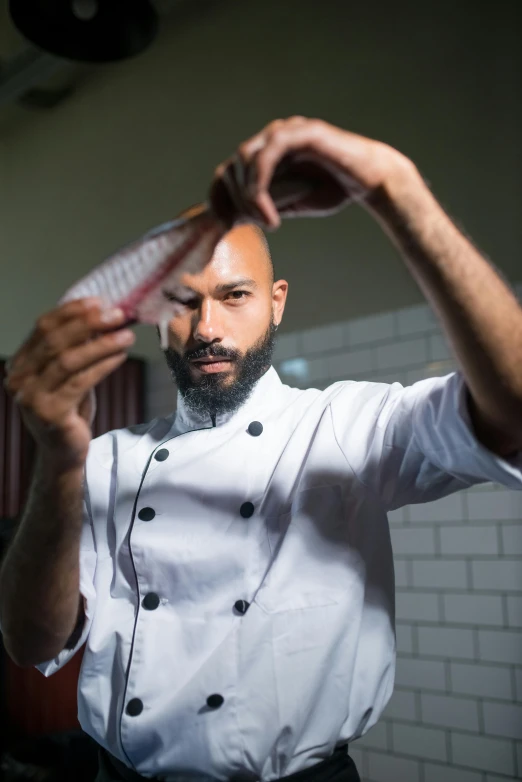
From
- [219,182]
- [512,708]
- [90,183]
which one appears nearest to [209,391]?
[219,182]

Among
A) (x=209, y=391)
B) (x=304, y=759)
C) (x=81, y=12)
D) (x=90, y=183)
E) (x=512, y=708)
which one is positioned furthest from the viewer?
(x=90, y=183)

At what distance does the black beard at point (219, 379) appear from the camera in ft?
3.07

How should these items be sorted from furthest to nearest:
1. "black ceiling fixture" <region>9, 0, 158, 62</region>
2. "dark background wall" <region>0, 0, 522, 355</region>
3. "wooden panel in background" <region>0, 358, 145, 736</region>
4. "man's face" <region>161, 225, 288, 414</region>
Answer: "wooden panel in background" <region>0, 358, 145, 736</region> → "dark background wall" <region>0, 0, 522, 355</region> → "black ceiling fixture" <region>9, 0, 158, 62</region> → "man's face" <region>161, 225, 288, 414</region>

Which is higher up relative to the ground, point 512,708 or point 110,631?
point 110,631

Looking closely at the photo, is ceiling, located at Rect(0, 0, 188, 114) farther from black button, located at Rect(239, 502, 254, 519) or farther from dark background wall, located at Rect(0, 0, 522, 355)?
black button, located at Rect(239, 502, 254, 519)

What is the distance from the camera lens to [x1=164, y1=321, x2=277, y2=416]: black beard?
0.94m

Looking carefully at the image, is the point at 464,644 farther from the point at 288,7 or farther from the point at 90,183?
the point at 90,183

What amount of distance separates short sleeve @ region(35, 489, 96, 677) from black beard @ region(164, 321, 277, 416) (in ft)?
0.79


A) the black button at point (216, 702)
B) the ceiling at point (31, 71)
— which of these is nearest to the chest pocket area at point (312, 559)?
the black button at point (216, 702)

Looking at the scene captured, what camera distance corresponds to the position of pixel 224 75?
2285mm

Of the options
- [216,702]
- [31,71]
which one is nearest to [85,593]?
[216,702]

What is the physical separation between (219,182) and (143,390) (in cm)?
260

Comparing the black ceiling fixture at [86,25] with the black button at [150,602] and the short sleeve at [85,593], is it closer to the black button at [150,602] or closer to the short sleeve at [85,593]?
the short sleeve at [85,593]

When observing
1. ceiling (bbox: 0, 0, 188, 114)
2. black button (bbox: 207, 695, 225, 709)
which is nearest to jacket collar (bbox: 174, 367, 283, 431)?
black button (bbox: 207, 695, 225, 709)
